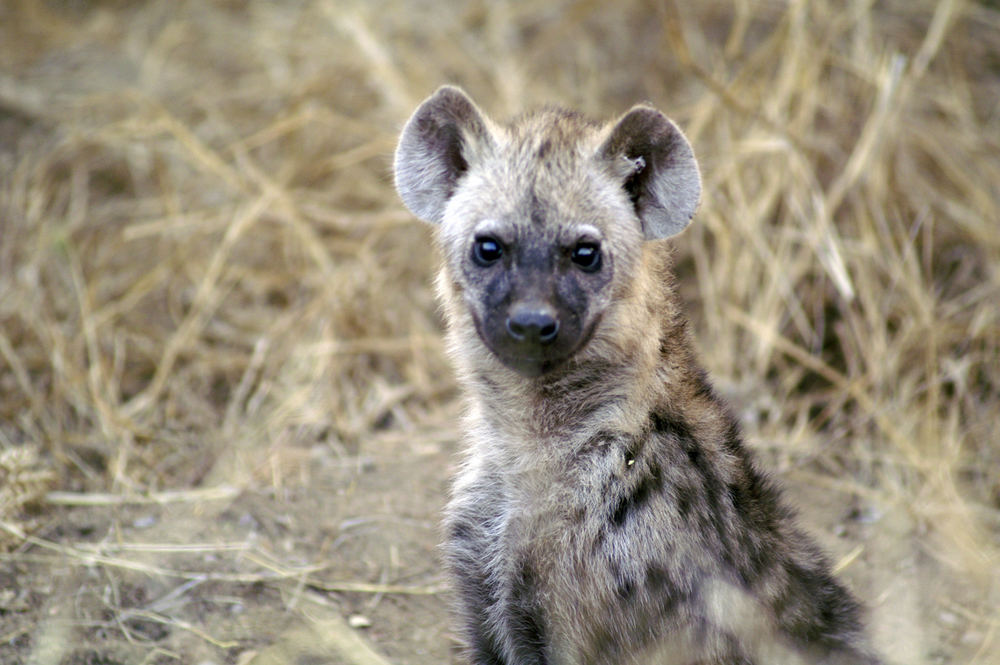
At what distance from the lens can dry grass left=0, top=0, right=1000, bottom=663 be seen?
12.7 ft

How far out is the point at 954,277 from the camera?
4605mm

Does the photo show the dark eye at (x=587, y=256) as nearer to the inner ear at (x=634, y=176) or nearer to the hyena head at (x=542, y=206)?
the hyena head at (x=542, y=206)

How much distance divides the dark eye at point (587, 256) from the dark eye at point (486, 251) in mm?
194

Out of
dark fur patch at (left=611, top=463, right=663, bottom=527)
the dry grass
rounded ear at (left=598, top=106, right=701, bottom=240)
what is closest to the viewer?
dark fur patch at (left=611, top=463, right=663, bottom=527)

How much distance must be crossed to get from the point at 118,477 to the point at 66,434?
469mm

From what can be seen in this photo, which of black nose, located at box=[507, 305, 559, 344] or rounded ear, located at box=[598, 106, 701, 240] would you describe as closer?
Result: black nose, located at box=[507, 305, 559, 344]

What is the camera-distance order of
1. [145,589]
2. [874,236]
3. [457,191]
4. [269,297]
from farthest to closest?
[269,297], [874,236], [145,589], [457,191]

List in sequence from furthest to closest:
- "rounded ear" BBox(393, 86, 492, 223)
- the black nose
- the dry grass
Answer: the dry grass < "rounded ear" BBox(393, 86, 492, 223) < the black nose

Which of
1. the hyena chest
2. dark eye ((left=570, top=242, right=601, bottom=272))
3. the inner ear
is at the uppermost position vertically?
the inner ear

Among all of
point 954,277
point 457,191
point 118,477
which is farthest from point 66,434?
point 954,277

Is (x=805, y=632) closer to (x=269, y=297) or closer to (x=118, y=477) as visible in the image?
(x=118, y=477)

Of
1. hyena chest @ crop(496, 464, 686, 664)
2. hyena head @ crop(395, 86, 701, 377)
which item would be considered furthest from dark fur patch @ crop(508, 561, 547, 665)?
hyena head @ crop(395, 86, 701, 377)

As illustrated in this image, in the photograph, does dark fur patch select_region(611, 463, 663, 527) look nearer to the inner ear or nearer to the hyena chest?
the hyena chest

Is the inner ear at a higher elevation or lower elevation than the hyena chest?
higher
